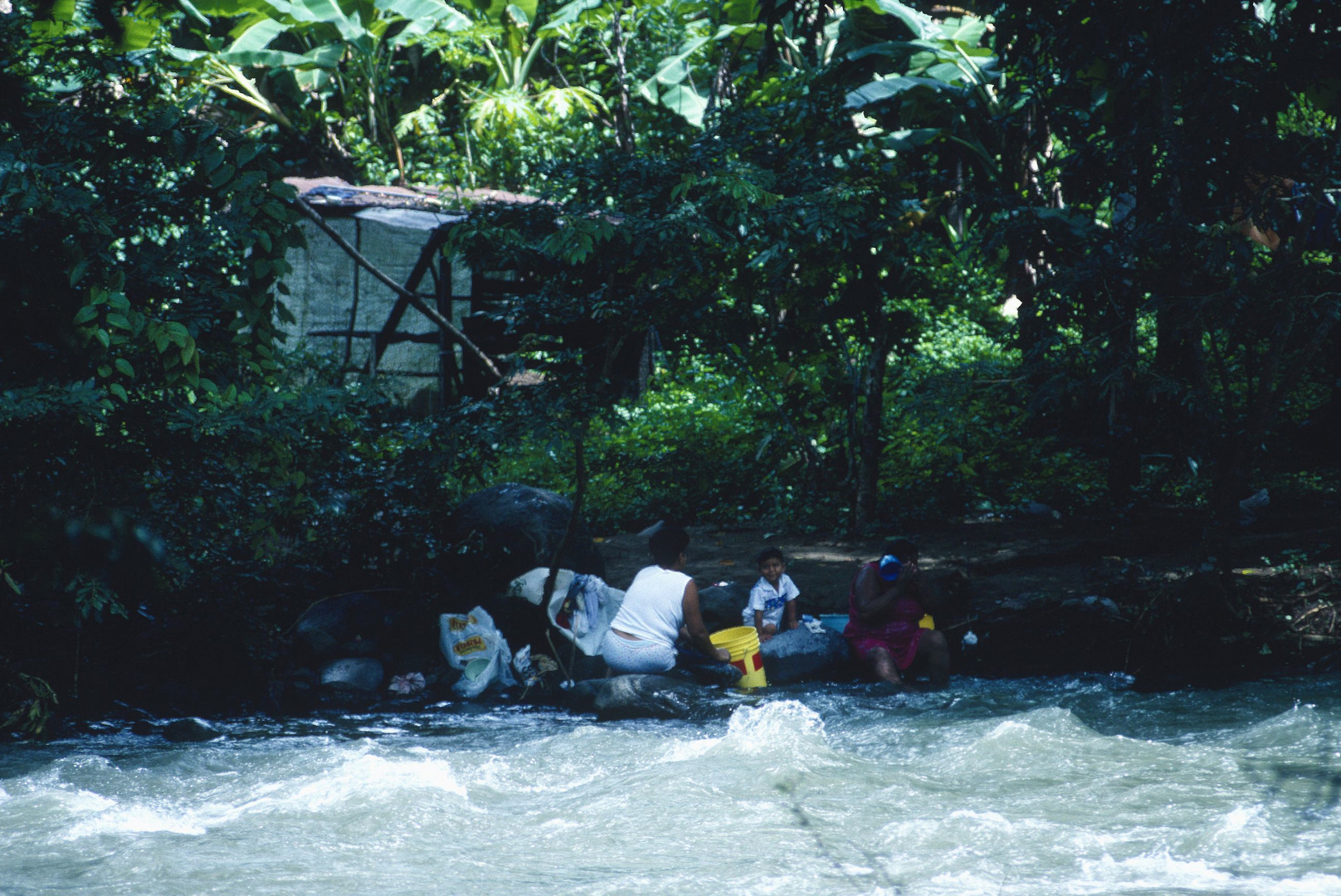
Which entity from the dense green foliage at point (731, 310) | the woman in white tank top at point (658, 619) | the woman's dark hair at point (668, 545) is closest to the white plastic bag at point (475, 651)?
the dense green foliage at point (731, 310)

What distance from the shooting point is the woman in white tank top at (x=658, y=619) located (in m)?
6.93

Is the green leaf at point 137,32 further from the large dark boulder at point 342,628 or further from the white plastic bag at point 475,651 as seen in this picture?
the white plastic bag at point 475,651

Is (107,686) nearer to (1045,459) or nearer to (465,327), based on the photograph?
(465,327)

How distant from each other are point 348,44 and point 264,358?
39.6ft

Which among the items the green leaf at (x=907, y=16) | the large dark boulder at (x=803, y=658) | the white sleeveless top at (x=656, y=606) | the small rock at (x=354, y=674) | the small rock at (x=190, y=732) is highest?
the green leaf at (x=907, y=16)

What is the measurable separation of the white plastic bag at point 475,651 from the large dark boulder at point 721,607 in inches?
58.5

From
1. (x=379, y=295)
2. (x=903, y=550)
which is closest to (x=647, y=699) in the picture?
(x=903, y=550)

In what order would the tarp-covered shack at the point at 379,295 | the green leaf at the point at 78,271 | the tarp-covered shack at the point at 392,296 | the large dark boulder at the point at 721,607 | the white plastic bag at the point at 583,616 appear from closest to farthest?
the green leaf at the point at 78,271, the white plastic bag at the point at 583,616, the large dark boulder at the point at 721,607, the tarp-covered shack at the point at 392,296, the tarp-covered shack at the point at 379,295

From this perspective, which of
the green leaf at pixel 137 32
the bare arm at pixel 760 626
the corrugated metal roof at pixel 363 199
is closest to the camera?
the bare arm at pixel 760 626

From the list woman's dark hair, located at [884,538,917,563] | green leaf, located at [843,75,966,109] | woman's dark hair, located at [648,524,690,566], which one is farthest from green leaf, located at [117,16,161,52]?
woman's dark hair, located at [884,538,917,563]

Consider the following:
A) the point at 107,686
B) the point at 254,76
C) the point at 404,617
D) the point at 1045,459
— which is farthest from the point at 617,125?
the point at 107,686

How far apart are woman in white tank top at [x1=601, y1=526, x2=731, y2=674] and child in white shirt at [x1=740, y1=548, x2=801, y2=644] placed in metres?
0.72

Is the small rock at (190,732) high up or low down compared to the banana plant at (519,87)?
down

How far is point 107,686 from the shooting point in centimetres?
713
